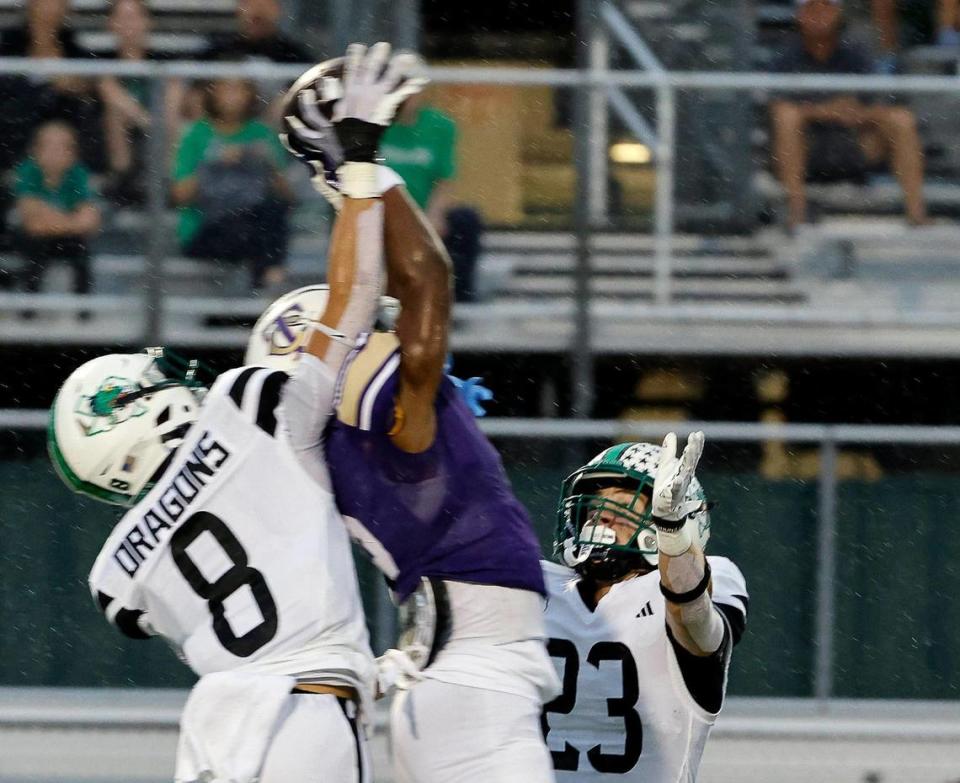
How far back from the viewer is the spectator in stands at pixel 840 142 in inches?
313

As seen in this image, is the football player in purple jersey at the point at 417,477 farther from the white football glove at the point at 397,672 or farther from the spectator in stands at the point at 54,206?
the spectator in stands at the point at 54,206

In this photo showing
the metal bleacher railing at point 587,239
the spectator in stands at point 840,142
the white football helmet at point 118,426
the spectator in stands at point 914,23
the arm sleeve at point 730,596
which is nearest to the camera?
the white football helmet at point 118,426

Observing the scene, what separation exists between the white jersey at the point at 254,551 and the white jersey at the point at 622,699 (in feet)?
2.48

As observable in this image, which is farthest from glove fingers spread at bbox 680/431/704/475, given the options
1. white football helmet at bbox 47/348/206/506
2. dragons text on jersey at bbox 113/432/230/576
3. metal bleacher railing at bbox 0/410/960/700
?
metal bleacher railing at bbox 0/410/960/700

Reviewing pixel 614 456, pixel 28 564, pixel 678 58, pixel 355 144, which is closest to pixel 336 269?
pixel 355 144

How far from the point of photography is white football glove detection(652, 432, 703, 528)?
3859 millimetres

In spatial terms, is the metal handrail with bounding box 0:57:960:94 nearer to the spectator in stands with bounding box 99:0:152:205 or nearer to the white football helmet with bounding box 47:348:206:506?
the spectator in stands with bounding box 99:0:152:205

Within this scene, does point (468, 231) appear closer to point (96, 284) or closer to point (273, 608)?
point (96, 284)

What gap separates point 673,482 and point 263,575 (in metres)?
0.86

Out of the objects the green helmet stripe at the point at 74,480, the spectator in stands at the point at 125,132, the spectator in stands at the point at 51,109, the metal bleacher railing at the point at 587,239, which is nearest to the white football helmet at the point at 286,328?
the green helmet stripe at the point at 74,480

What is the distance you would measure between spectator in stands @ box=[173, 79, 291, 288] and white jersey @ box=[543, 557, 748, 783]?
3262 millimetres

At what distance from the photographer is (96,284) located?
750cm

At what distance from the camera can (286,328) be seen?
399cm

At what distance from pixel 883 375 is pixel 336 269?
16.4 feet
